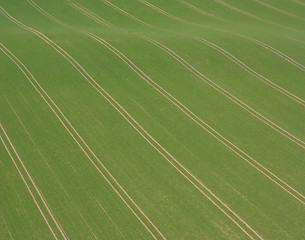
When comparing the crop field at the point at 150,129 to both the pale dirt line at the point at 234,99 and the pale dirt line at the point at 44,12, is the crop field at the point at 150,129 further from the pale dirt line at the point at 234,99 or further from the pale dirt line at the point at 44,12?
the pale dirt line at the point at 44,12

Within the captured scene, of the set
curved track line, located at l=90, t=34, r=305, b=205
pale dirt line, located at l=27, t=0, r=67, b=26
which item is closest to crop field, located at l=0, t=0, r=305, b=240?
curved track line, located at l=90, t=34, r=305, b=205

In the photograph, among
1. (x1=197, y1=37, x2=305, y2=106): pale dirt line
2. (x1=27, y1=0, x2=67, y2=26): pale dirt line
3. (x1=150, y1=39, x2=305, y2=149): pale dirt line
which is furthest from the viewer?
(x1=27, y1=0, x2=67, y2=26): pale dirt line

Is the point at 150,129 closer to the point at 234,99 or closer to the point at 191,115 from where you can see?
the point at 191,115

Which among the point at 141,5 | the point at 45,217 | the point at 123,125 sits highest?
the point at 141,5

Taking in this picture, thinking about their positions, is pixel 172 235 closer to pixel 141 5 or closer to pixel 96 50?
pixel 96 50

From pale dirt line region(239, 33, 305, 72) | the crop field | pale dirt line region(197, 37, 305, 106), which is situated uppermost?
pale dirt line region(239, 33, 305, 72)

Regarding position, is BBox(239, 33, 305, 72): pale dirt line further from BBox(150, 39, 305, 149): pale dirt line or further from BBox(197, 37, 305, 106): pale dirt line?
BBox(150, 39, 305, 149): pale dirt line

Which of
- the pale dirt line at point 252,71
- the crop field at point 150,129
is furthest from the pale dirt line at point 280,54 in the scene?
the pale dirt line at point 252,71

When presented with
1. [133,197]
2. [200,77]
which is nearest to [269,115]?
[200,77]

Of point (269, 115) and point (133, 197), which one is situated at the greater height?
point (269, 115)
